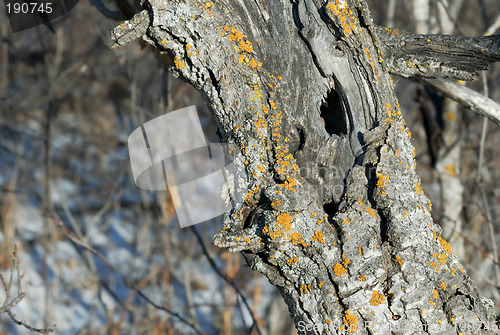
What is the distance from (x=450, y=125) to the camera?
3100 mm

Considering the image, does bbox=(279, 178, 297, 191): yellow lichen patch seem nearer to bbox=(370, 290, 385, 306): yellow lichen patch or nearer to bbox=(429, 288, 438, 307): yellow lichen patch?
bbox=(370, 290, 385, 306): yellow lichen patch

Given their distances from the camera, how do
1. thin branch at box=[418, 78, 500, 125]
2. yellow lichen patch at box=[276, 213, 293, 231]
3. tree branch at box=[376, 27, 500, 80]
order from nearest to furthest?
yellow lichen patch at box=[276, 213, 293, 231], tree branch at box=[376, 27, 500, 80], thin branch at box=[418, 78, 500, 125]

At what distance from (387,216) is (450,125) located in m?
2.12

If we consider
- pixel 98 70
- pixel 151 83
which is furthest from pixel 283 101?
pixel 98 70

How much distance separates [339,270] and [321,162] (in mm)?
301

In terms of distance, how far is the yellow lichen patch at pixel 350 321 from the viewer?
1.21m

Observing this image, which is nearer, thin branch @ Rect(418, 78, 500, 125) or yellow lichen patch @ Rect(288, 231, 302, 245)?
yellow lichen patch @ Rect(288, 231, 302, 245)

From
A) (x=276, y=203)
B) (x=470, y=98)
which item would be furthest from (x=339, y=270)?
(x=470, y=98)

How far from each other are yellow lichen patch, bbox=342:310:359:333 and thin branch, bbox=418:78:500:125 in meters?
0.95

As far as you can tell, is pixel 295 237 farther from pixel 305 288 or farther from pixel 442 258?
pixel 442 258

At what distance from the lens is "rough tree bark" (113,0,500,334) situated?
48.1 inches

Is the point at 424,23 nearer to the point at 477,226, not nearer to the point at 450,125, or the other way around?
the point at 450,125

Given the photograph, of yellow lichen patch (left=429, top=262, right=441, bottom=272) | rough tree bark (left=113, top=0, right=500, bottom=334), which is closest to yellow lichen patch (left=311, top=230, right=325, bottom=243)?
rough tree bark (left=113, top=0, right=500, bottom=334)

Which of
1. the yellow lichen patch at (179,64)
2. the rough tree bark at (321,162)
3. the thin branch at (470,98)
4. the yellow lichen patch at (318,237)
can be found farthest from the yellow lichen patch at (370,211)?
the thin branch at (470,98)
